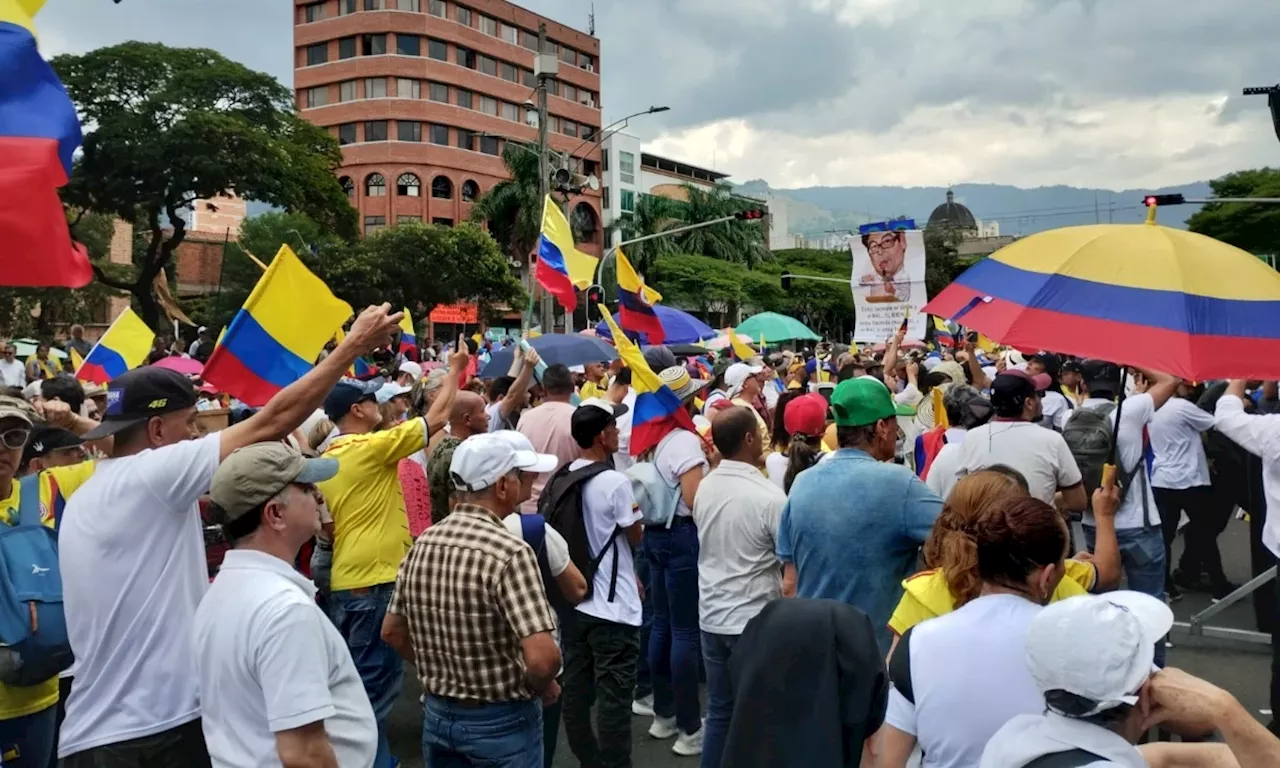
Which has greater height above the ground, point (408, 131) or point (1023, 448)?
point (408, 131)

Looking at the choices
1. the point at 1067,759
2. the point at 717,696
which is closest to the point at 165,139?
the point at 717,696

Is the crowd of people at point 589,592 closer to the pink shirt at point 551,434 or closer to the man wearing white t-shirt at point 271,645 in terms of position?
the man wearing white t-shirt at point 271,645

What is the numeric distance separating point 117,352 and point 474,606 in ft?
23.1

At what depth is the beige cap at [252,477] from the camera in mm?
2520

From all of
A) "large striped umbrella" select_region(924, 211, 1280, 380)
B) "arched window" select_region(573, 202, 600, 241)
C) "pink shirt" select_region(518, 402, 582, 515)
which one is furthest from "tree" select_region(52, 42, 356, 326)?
"arched window" select_region(573, 202, 600, 241)

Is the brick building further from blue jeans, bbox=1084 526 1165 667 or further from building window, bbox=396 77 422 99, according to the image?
blue jeans, bbox=1084 526 1165 667

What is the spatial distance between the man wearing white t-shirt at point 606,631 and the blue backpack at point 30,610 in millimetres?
2200

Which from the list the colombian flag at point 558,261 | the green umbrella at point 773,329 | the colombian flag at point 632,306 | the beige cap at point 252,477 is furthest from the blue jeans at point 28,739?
the green umbrella at point 773,329

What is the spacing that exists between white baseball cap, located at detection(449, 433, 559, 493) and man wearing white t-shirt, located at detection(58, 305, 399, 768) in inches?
19.4

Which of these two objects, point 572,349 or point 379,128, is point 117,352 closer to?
point 572,349

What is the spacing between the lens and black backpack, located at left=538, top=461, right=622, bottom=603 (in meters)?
4.71

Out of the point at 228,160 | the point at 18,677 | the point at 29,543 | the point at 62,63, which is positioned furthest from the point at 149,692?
the point at 62,63

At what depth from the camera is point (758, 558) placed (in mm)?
4449

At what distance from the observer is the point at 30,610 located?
11.4 feet
